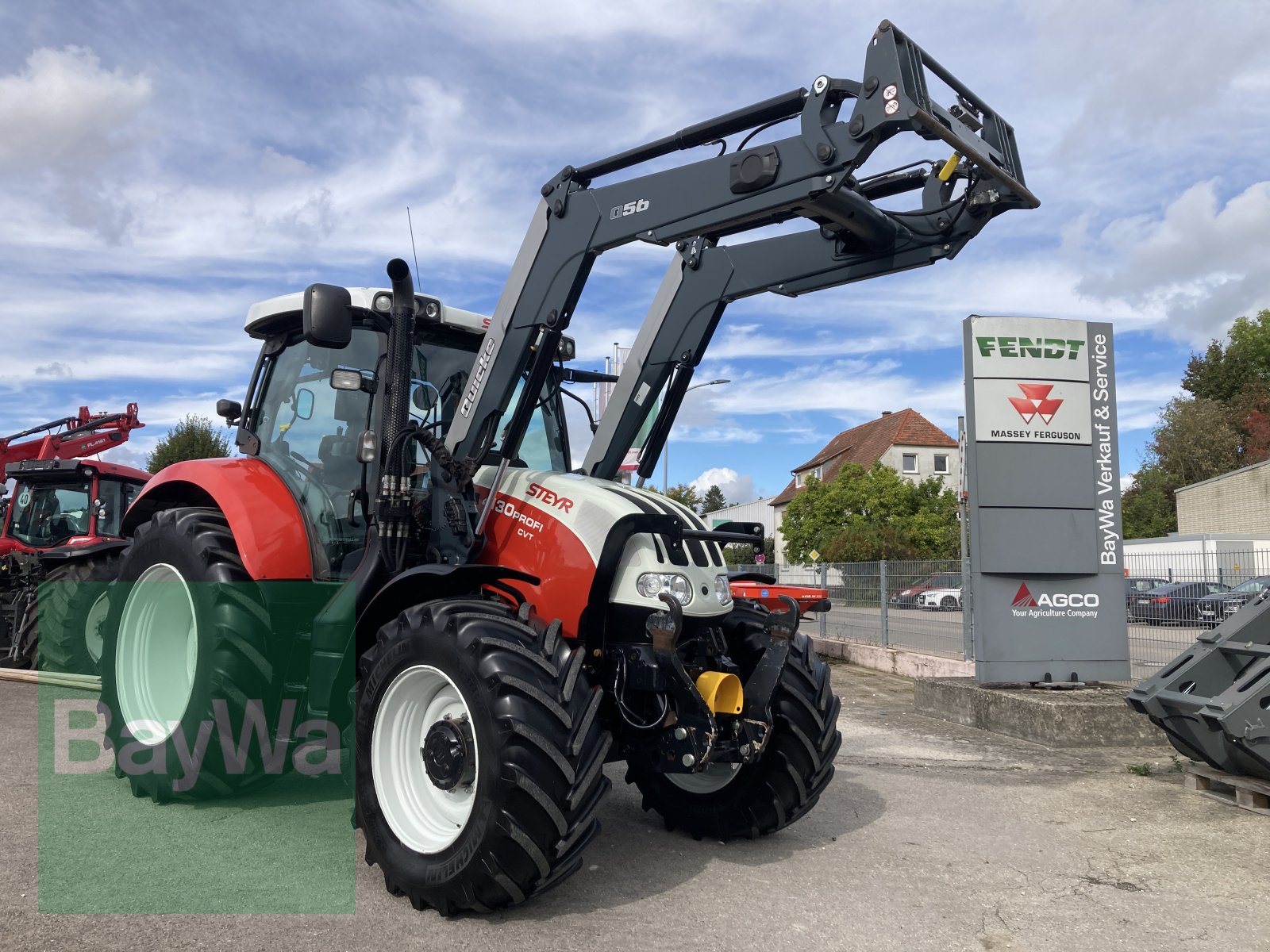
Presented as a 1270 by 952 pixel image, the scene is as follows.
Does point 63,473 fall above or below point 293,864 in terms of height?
above

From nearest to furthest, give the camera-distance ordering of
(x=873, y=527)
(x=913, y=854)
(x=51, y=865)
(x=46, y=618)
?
(x=51, y=865), (x=913, y=854), (x=46, y=618), (x=873, y=527)

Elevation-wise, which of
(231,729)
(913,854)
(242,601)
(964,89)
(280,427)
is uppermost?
(964,89)

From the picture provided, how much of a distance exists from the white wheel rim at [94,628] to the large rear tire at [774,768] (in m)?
4.08

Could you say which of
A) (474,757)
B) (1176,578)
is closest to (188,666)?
(474,757)

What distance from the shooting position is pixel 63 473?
1226 centimetres

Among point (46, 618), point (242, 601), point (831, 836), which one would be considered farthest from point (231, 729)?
point (46, 618)

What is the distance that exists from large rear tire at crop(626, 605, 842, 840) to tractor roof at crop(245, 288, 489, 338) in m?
2.19

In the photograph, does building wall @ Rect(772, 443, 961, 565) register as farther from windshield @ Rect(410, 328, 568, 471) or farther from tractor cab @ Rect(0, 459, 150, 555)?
windshield @ Rect(410, 328, 568, 471)

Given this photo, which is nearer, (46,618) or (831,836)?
(831,836)

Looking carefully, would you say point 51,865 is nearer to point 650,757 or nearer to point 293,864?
point 293,864

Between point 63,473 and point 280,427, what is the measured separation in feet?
26.0

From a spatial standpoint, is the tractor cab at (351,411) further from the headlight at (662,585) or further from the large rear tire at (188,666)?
the headlight at (662,585)

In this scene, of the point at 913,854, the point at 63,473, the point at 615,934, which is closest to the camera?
the point at 615,934

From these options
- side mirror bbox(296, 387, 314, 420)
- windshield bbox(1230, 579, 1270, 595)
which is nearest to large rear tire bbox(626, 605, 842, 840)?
side mirror bbox(296, 387, 314, 420)
